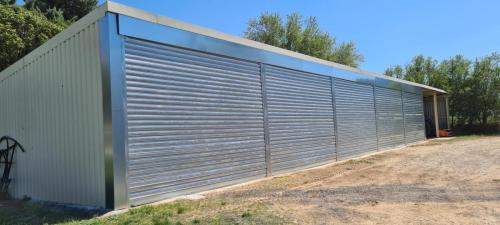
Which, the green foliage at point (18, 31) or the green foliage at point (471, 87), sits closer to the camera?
the green foliage at point (18, 31)

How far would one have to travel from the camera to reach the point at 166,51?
290 inches

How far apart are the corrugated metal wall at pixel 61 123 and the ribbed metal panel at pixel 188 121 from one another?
24.5 inches

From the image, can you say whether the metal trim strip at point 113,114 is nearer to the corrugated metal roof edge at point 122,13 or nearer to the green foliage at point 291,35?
the corrugated metal roof edge at point 122,13

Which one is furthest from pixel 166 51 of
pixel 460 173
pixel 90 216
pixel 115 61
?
pixel 460 173

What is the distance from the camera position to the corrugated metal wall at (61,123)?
662 centimetres

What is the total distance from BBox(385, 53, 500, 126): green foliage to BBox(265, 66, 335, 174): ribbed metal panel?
20.7 meters

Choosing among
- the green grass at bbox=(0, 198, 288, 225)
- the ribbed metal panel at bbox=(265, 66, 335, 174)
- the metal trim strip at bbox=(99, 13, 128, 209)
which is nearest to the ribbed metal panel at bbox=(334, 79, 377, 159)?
the ribbed metal panel at bbox=(265, 66, 335, 174)

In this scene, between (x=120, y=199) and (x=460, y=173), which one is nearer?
(x=120, y=199)

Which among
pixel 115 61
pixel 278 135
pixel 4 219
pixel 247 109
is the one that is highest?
pixel 115 61

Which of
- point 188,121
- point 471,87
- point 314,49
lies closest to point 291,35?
point 314,49

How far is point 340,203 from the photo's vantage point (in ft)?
20.6

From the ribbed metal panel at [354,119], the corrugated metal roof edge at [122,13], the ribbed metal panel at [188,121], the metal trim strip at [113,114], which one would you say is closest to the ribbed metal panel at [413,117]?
the ribbed metal panel at [354,119]

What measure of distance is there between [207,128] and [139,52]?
2.16 meters

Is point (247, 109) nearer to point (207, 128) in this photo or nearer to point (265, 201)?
point (207, 128)
